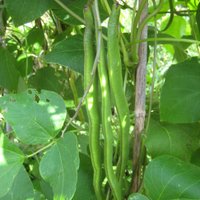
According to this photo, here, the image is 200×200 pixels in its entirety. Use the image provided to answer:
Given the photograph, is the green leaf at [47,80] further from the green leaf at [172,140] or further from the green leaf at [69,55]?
the green leaf at [172,140]

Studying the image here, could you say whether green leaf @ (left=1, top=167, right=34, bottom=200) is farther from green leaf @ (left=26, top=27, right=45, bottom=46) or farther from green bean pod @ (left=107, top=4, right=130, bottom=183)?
green leaf @ (left=26, top=27, right=45, bottom=46)

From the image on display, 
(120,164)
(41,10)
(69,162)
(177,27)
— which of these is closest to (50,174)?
(69,162)

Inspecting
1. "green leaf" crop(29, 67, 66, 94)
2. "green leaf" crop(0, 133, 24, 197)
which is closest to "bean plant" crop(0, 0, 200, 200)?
"green leaf" crop(0, 133, 24, 197)

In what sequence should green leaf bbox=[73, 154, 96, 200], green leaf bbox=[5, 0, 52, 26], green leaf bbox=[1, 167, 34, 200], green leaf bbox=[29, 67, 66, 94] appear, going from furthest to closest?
green leaf bbox=[29, 67, 66, 94] → green leaf bbox=[5, 0, 52, 26] → green leaf bbox=[73, 154, 96, 200] → green leaf bbox=[1, 167, 34, 200]

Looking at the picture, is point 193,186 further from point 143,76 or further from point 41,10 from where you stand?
point 41,10

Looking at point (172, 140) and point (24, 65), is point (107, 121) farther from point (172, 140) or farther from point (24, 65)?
point (24, 65)

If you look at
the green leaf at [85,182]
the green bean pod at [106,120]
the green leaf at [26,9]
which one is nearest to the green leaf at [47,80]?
the green leaf at [26,9]
